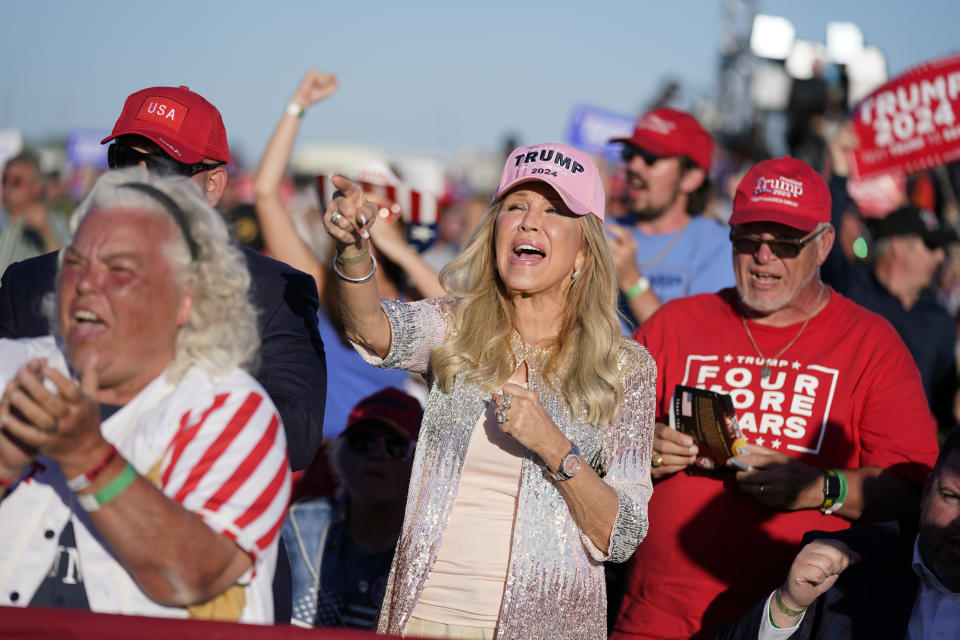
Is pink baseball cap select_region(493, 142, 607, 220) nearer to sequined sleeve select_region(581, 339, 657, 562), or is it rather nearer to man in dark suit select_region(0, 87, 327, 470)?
sequined sleeve select_region(581, 339, 657, 562)

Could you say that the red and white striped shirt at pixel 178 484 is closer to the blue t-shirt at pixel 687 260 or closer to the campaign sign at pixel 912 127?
the blue t-shirt at pixel 687 260

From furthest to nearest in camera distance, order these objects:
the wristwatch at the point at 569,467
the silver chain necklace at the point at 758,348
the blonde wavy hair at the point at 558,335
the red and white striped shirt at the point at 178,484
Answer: the silver chain necklace at the point at 758,348 < the blonde wavy hair at the point at 558,335 < the wristwatch at the point at 569,467 < the red and white striped shirt at the point at 178,484

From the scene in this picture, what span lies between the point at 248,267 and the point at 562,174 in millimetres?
961

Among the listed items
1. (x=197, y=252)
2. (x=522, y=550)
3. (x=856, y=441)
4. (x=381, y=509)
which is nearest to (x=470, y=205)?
(x=381, y=509)

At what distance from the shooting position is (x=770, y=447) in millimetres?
3652

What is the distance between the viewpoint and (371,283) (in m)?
2.86

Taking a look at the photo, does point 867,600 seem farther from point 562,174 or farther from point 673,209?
point 673,209

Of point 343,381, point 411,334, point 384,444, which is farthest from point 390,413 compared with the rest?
point 411,334

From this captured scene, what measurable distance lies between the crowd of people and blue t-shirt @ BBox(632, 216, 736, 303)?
0.43 meters

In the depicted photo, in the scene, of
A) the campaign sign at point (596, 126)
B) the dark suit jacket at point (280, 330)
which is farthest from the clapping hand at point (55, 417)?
the campaign sign at point (596, 126)

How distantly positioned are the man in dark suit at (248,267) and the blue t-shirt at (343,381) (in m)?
1.79

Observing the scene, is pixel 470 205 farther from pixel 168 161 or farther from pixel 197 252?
pixel 197 252

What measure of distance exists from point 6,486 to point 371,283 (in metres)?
1.15

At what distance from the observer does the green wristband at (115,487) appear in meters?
1.74
